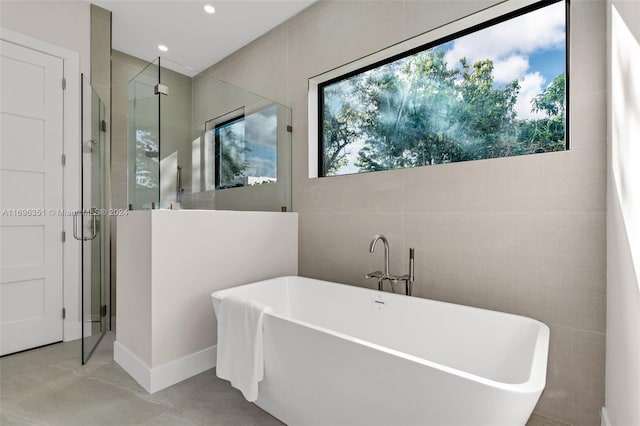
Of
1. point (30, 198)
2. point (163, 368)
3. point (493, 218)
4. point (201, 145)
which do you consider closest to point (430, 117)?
point (493, 218)

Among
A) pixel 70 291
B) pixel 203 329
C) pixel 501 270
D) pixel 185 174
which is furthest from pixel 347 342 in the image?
pixel 70 291

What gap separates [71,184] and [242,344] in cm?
225

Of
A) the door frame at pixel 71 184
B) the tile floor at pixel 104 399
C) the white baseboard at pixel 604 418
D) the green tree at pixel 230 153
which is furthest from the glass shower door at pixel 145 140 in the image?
the white baseboard at pixel 604 418

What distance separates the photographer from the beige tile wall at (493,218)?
1609 millimetres

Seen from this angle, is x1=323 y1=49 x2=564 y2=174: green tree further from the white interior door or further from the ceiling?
the white interior door

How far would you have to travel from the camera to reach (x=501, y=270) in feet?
6.13

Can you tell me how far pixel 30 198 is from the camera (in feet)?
8.50

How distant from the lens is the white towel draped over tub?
5.40 feet

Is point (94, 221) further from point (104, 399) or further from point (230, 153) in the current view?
point (104, 399)

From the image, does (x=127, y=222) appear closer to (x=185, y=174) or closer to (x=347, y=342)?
(x=185, y=174)

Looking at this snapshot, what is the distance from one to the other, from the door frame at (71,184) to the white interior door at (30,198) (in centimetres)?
3

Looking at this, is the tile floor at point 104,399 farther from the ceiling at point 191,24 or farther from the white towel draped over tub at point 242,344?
the ceiling at point 191,24

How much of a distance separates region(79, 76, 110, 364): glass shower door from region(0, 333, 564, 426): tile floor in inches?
18.8

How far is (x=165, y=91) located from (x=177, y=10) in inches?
51.3
